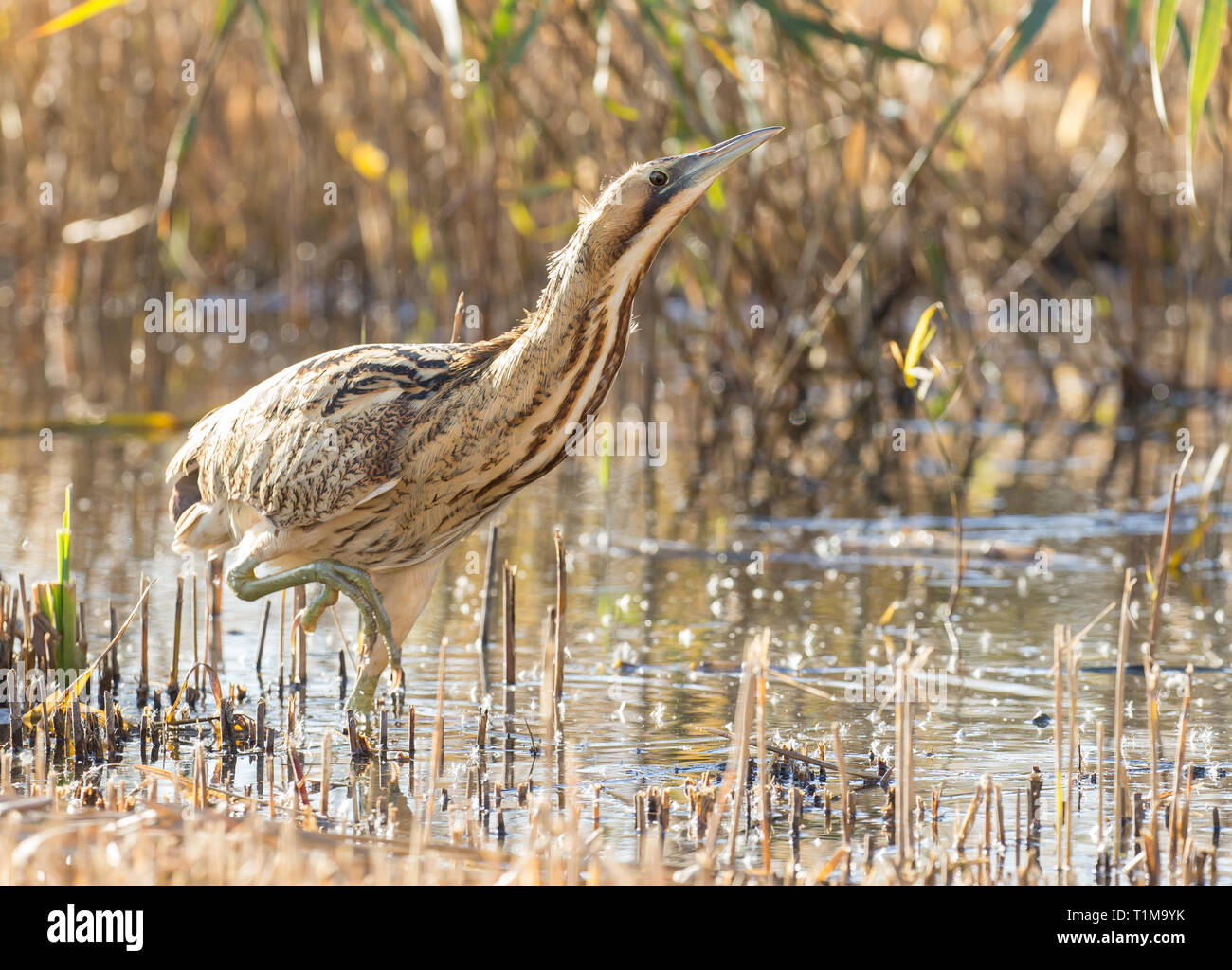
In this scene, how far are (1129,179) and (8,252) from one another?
26.5 feet

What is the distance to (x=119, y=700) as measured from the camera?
4289mm

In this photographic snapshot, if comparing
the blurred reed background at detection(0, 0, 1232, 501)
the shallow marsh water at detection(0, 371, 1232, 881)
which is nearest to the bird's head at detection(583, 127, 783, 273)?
the shallow marsh water at detection(0, 371, 1232, 881)

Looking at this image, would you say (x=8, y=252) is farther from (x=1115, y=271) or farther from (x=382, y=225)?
(x=1115, y=271)

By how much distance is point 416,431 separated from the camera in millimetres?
3842

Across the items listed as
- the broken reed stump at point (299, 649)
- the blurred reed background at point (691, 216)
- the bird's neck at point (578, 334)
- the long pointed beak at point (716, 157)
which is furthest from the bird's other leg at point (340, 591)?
the blurred reed background at point (691, 216)

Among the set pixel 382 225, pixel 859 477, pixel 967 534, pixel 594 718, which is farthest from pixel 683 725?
pixel 382 225

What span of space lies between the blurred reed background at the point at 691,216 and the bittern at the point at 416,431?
110cm

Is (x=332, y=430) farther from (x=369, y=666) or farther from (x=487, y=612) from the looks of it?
(x=487, y=612)

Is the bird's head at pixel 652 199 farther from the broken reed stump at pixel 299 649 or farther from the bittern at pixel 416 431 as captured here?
the broken reed stump at pixel 299 649

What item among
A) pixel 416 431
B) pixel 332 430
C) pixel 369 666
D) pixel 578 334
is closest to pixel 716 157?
pixel 578 334

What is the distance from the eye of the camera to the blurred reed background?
6449 mm

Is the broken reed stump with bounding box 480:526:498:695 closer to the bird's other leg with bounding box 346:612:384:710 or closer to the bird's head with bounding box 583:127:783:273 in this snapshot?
the bird's other leg with bounding box 346:612:384:710

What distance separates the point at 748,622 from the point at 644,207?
190 cm

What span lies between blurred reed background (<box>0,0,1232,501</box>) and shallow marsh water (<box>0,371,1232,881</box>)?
54 cm
